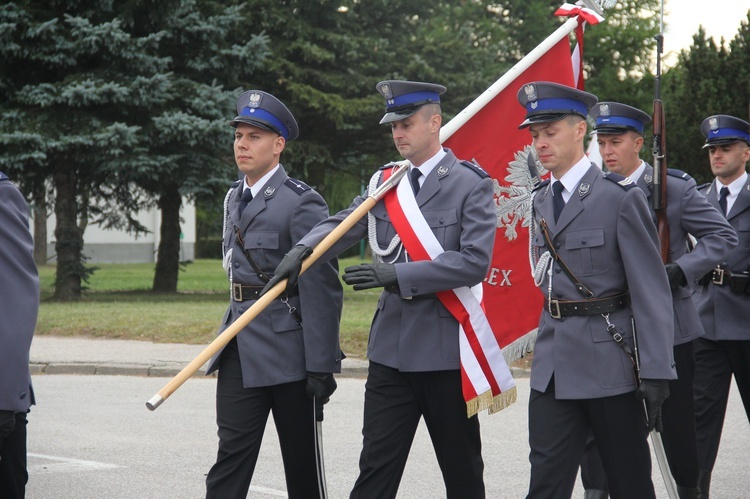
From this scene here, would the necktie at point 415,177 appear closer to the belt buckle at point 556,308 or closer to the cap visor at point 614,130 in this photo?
the belt buckle at point 556,308

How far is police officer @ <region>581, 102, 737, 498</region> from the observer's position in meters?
5.75

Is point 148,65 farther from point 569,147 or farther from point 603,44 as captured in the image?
point 603,44

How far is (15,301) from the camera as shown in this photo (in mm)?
A: 3926

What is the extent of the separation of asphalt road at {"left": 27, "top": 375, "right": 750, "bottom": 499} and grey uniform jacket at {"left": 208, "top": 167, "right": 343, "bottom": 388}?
5.96ft

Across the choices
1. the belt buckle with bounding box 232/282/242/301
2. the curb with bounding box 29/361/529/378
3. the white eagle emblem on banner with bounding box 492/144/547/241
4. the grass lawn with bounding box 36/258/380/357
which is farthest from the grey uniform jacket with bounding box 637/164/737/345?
the grass lawn with bounding box 36/258/380/357

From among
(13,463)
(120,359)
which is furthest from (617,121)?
(120,359)

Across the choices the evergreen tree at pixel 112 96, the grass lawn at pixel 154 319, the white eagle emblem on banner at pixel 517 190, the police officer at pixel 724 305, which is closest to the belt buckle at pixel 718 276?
the police officer at pixel 724 305

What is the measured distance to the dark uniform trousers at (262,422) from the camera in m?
4.85

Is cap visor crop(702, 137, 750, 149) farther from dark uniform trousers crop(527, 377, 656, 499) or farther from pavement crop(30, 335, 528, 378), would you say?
pavement crop(30, 335, 528, 378)

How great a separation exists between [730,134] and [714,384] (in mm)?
1525

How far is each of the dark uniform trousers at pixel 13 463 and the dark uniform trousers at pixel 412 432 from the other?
4.38 ft

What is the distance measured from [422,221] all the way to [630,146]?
1.82 metres

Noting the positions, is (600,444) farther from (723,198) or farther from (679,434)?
(723,198)

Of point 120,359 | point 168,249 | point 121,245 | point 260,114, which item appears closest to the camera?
point 260,114
